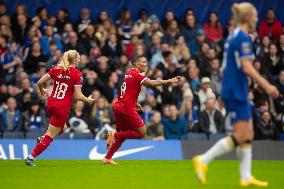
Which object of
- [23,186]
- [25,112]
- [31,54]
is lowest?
[23,186]

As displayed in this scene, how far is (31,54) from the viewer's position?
22766mm

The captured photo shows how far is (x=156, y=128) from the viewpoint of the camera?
822 inches

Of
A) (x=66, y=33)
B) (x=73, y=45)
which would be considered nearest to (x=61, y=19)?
(x=66, y=33)

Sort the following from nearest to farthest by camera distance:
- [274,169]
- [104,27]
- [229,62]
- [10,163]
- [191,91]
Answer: [229,62] → [274,169] → [10,163] → [191,91] → [104,27]

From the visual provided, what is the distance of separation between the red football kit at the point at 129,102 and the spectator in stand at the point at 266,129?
20.7ft

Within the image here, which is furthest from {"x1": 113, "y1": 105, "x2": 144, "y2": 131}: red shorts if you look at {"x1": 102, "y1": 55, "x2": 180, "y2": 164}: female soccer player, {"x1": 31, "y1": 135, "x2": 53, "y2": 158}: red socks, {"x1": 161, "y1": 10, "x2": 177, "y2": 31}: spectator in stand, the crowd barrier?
{"x1": 161, "y1": 10, "x2": 177, "y2": 31}: spectator in stand

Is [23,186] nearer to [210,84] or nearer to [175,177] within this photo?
[175,177]

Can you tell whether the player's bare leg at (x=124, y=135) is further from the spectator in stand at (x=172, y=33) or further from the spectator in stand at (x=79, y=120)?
the spectator in stand at (x=172, y=33)

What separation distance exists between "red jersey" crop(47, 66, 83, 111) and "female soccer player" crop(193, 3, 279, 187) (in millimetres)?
5113

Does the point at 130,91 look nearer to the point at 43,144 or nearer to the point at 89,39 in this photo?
A: the point at 43,144

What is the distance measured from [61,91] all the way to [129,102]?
133 cm

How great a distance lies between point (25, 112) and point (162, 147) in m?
3.72

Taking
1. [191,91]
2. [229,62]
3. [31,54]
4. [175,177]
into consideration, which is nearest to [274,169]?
[175,177]

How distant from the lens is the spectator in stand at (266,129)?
21.4 m
